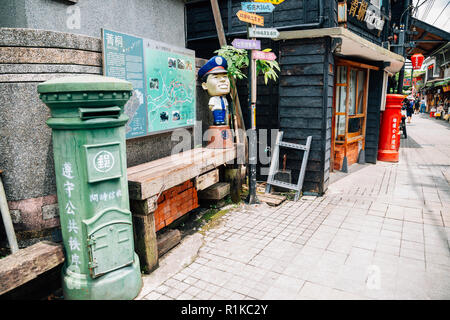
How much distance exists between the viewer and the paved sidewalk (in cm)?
315

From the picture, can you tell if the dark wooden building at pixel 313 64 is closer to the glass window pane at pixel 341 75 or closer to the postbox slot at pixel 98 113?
the glass window pane at pixel 341 75

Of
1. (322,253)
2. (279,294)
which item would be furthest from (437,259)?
(279,294)

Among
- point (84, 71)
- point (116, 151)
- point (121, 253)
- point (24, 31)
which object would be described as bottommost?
point (121, 253)

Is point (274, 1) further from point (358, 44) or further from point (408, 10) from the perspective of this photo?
point (408, 10)

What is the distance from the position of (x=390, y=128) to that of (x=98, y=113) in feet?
29.2

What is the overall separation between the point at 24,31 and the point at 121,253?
227 centimetres

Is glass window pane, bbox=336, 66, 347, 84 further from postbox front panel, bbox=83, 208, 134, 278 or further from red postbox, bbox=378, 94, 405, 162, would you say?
postbox front panel, bbox=83, 208, 134, 278

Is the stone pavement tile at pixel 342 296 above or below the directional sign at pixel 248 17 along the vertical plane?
below

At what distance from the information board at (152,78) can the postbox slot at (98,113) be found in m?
1.03

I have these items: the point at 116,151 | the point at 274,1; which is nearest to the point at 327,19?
the point at 274,1

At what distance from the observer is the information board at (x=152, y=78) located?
3.66 metres

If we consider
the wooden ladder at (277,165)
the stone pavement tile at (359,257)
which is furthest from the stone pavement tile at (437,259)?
the wooden ladder at (277,165)

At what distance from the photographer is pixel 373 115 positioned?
908 cm
